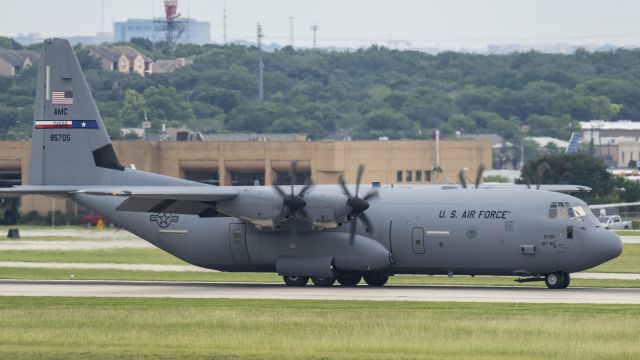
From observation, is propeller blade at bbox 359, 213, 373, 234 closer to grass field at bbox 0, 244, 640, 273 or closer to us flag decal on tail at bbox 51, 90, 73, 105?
us flag decal on tail at bbox 51, 90, 73, 105

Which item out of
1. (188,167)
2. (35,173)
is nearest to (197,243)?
(35,173)

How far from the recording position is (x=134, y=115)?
194 m

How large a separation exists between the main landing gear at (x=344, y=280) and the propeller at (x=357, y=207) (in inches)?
78.1

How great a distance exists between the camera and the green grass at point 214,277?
162 ft

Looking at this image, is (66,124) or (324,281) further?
(66,124)

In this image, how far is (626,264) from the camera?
60.6 meters

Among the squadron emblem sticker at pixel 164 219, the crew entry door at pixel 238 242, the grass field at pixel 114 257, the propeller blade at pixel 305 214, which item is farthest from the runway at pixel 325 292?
the grass field at pixel 114 257

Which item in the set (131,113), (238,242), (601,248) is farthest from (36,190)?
(131,113)

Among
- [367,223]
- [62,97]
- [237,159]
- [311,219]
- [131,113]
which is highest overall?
[131,113]

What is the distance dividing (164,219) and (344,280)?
7020 millimetres

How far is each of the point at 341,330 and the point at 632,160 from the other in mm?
171735

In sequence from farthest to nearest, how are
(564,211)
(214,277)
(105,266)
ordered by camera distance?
(105,266)
(214,277)
(564,211)

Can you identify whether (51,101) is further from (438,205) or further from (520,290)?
(520,290)

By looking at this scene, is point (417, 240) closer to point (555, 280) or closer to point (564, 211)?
point (555, 280)
